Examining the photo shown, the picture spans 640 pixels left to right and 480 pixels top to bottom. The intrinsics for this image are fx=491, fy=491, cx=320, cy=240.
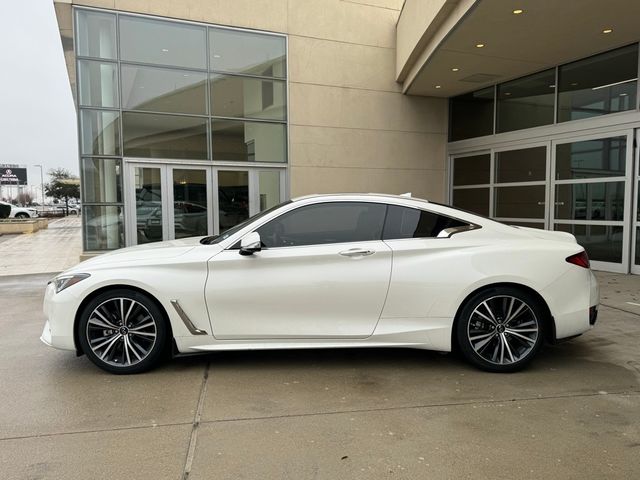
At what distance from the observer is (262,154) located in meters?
11.9

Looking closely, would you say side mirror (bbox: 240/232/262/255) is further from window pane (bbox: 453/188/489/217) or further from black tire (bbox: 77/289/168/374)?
window pane (bbox: 453/188/489/217)

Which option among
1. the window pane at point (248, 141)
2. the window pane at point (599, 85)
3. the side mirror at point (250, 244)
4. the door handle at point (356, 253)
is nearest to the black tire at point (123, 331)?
the side mirror at point (250, 244)

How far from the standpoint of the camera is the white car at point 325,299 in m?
4.02

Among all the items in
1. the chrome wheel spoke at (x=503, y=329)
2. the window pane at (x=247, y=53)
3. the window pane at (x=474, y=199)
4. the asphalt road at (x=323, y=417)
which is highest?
the window pane at (x=247, y=53)

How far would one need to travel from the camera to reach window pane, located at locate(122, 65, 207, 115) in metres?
10.8

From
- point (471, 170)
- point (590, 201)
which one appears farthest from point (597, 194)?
point (471, 170)

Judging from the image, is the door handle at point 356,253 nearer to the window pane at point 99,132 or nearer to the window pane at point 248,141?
the window pane at point 248,141

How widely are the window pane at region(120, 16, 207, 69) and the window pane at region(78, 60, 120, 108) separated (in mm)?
486

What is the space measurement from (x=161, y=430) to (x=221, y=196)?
8.91 m

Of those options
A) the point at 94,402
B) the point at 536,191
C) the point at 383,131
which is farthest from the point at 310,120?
the point at 94,402

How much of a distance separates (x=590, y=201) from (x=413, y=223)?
7083 mm

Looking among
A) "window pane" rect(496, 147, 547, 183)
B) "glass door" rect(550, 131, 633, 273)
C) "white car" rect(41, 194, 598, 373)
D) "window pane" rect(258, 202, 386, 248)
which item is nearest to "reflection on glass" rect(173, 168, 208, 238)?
"window pane" rect(496, 147, 547, 183)

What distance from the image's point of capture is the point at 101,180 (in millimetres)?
10711

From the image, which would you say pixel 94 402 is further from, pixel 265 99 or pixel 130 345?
pixel 265 99
